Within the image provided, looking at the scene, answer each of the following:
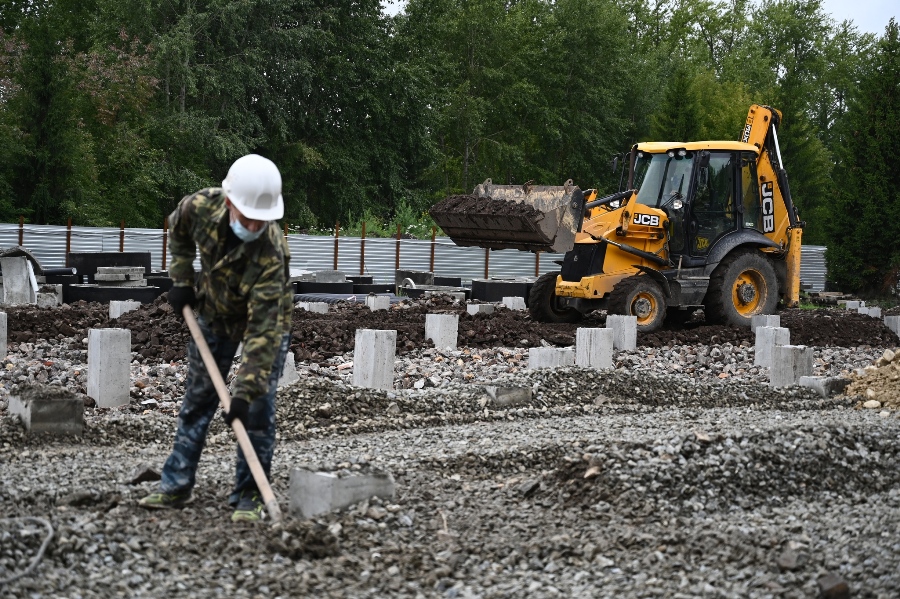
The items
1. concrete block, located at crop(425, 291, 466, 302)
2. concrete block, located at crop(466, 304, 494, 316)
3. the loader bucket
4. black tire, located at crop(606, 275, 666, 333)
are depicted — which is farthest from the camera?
concrete block, located at crop(425, 291, 466, 302)

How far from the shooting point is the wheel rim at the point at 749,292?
16.3 m

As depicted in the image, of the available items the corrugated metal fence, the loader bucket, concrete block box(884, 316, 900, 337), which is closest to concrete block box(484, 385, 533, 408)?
the loader bucket

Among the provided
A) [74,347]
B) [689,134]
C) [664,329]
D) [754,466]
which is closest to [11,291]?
[74,347]

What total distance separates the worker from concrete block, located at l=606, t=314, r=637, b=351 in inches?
310

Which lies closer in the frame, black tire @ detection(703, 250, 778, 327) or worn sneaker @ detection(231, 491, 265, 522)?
worn sneaker @ detection(231, 491, 265, 522)

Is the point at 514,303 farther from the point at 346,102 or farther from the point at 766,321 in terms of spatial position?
the point at 346,102

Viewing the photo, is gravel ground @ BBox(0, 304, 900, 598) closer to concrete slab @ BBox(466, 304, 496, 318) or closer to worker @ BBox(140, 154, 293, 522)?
worker @ BBox(140, 154, 293, 522)

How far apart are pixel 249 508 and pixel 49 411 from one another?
2633mm

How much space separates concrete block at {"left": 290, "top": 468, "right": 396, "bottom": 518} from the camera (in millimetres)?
5332

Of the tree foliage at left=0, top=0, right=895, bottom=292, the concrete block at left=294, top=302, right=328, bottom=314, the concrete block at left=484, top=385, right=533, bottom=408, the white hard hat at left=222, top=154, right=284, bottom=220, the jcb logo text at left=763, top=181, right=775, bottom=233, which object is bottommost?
the concrete block at left=484, top=385, right=533, bottom=408

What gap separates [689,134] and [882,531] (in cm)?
3682

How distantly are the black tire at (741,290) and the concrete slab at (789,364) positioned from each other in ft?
16.5

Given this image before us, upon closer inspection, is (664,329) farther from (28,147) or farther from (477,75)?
(477,75)

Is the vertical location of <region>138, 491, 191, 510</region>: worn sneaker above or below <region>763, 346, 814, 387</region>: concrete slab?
below
